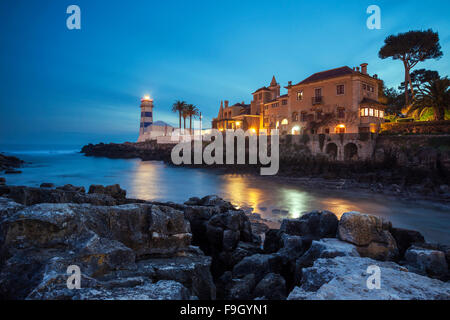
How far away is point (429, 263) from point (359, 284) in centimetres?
293

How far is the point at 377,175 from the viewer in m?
24.4

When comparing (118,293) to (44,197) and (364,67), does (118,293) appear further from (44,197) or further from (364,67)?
(364,67)

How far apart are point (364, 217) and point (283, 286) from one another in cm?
296

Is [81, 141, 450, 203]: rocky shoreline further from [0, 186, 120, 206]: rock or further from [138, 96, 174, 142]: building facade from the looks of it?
[138, 96, 174, 142]: building facade

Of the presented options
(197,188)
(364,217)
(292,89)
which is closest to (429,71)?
(292,89)

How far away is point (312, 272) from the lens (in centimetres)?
460

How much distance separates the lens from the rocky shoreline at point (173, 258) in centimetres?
348

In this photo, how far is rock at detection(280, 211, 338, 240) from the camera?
7.52 meters

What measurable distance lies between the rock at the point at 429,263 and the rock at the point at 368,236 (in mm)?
575

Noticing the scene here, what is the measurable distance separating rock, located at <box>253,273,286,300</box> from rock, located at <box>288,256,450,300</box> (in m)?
0.84

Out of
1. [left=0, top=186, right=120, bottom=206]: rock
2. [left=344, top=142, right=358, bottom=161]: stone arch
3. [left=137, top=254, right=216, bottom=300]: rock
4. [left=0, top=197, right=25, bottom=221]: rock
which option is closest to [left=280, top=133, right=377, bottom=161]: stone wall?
[left=344, top=142, right=358, bottom=161]: stone arch

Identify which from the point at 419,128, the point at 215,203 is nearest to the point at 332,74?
the point at 419,128

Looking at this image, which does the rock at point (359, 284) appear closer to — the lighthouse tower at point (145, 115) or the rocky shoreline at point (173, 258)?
the rocky shoreline at point (173, 258)

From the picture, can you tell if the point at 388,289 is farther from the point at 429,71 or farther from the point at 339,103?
the point at 429,71
